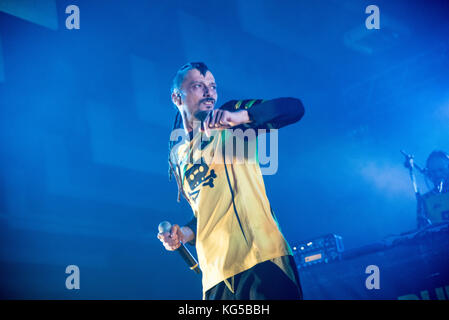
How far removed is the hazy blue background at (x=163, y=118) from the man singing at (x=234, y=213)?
3008 mm

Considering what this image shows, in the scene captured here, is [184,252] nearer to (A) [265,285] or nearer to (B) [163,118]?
(A) [265,285]

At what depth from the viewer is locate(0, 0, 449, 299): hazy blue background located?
160 inches

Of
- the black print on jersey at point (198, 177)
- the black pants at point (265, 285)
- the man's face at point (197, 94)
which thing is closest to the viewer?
the black pants at point (265, 285)

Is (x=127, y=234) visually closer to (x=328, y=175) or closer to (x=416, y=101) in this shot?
(x=328, y=175)

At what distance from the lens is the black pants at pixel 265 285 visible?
1.22m

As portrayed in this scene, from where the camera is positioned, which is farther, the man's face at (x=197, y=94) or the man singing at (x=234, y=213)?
the man's face at (x=197, y=94)

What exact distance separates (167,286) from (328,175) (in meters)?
3.67

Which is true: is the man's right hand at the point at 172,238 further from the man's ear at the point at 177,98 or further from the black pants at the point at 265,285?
the man's ear at the point at 177,98

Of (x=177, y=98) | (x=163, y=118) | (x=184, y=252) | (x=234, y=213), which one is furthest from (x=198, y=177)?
(x=163, y=118)

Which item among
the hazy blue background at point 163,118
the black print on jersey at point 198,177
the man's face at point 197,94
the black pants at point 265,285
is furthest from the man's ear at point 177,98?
the hazy blue background at point 163,118

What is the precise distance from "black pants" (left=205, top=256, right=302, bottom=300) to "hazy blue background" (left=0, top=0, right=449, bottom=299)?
3.60m

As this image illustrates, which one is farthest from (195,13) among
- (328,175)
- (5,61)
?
(328,175)

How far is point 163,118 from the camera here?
477 centimetres

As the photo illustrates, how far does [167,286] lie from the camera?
6.04 metres
